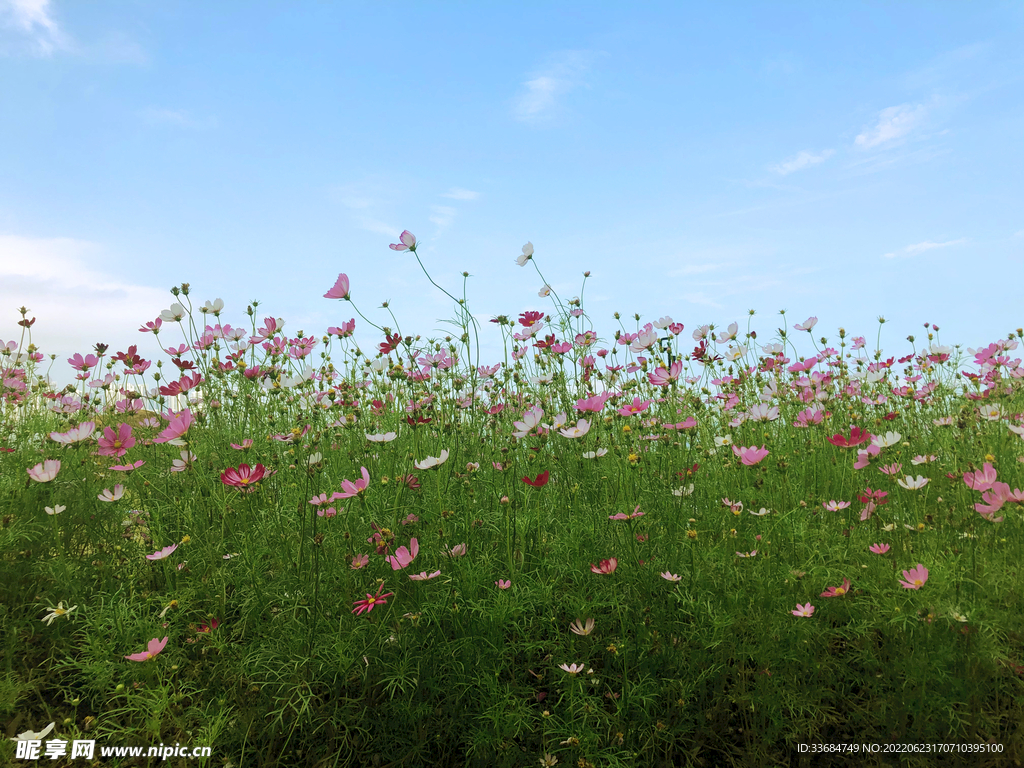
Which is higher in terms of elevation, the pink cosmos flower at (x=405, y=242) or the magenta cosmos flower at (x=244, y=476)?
the pink cosmos flower at (x=405, y=242)

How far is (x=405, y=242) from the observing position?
2.49 m

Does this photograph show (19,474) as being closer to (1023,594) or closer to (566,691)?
(566,691)

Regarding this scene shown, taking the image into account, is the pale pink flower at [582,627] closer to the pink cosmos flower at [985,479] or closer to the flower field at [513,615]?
the flower field at [513,615]

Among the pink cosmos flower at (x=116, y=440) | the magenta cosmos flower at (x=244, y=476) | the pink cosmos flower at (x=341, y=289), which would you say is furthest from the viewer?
the pink cosmos flower at (x=341, y=289)

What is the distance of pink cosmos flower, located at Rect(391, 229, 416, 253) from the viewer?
8.13 ft

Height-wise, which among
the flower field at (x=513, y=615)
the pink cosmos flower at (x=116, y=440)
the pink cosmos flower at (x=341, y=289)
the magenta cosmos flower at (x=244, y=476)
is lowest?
the flower field at (x=513, y=615)

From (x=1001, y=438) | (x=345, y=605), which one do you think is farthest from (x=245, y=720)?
(x=1001, y=438)

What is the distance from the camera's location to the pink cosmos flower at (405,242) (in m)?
2.48

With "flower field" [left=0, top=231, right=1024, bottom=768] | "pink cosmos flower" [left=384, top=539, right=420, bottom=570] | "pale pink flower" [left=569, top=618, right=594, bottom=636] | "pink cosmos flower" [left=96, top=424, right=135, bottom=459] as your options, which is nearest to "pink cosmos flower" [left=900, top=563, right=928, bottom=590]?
"flower field" [left=0, top=231, right=1024, bottom=768]

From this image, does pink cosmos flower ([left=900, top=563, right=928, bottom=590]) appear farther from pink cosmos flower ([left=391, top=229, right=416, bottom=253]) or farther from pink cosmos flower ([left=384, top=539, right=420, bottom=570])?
pink cosmos flower ([left=391, top=229, right=416, bottom=253])

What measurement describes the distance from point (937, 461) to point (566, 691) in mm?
2521

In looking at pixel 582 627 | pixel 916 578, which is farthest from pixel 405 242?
pixel 916 578

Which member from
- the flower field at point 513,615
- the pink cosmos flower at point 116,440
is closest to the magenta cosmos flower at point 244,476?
the flower field at point 513,615

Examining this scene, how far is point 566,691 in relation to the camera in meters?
1.81
